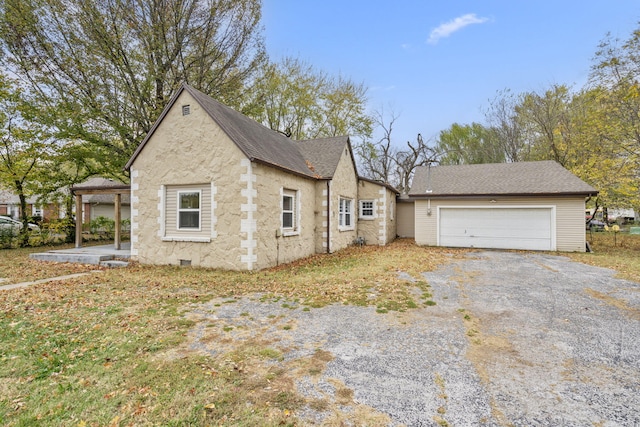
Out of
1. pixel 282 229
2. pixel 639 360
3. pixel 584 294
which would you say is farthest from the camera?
pixel 282 229

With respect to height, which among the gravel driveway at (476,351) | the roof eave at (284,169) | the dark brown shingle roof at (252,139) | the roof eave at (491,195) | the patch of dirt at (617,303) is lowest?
the gravel driveway at (476,351)

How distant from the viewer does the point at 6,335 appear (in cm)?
447

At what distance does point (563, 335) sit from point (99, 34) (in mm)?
18968

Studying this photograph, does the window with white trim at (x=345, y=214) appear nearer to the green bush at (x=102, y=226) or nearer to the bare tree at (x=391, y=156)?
the green bush at (x=102, y=226)

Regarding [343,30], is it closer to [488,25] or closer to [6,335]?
[488,25]

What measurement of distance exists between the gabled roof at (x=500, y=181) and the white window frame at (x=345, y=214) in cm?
336

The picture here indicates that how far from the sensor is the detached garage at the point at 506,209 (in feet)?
45.9

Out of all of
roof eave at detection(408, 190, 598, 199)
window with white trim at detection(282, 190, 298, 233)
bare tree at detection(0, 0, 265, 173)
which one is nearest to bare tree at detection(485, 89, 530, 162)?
roof eave at detection(408, 190, 598, 199)

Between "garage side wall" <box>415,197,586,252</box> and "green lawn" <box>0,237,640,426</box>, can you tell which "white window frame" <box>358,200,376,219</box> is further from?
"green lawn" <box>0,237,640,426</box>

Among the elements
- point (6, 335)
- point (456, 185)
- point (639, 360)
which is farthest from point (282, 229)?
point (456, 185)

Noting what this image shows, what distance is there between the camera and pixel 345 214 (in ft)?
49.8

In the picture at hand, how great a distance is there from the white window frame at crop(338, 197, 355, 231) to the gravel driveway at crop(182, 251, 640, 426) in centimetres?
767

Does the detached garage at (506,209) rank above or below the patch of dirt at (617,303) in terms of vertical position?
above

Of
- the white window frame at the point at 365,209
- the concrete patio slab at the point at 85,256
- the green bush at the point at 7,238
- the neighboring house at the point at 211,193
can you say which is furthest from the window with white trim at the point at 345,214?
the green bush at the point at 7,238
